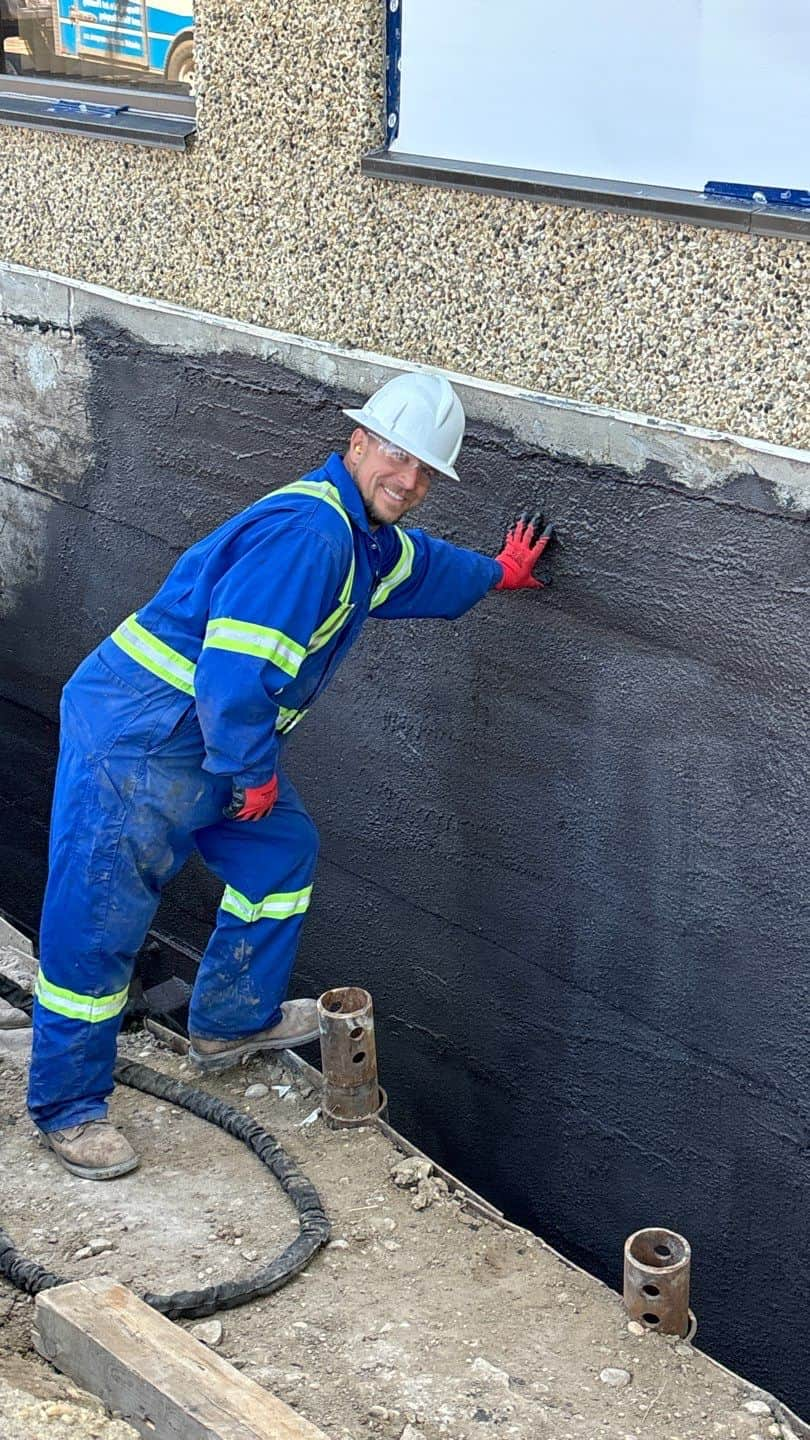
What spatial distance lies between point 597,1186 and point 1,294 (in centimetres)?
368

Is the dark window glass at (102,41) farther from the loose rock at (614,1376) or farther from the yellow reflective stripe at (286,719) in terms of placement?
the loose rock at (614,1376)

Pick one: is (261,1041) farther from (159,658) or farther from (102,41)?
(102,41)

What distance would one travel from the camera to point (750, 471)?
3.21 meters

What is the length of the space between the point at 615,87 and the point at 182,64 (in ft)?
5.77

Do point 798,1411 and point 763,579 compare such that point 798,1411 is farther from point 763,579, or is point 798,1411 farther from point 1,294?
point 1,294

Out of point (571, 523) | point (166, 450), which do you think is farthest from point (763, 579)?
point (166, 450)

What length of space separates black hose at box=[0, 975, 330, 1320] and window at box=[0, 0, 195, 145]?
277 centimetres

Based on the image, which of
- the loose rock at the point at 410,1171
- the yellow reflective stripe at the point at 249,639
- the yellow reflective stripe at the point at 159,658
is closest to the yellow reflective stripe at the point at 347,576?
the yellow reflective stripe at the point at 249,639

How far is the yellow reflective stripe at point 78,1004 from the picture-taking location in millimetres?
3514

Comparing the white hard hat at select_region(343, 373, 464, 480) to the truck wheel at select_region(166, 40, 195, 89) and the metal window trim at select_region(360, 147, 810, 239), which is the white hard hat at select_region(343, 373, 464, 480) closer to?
the metal window trim at select_region(360, 147, 810, 239)

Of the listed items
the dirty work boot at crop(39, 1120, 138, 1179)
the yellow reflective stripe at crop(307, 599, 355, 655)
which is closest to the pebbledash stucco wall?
the yellow reflective stripe at crop(307, 599, 355, 655)

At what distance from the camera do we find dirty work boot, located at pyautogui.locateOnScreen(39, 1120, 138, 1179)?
3.55 metres

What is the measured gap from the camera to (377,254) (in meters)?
3.85

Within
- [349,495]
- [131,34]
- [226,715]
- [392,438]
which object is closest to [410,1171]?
[226,715]
